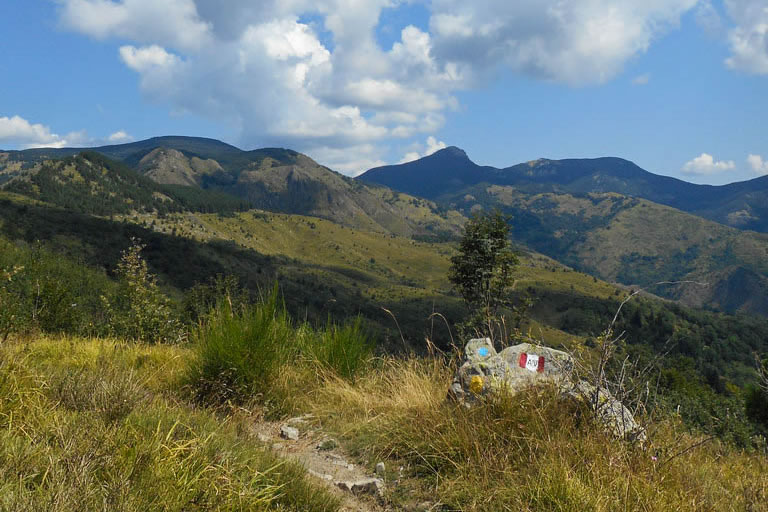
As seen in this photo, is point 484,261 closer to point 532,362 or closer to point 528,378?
point 532,362

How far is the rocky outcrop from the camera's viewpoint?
360 cm

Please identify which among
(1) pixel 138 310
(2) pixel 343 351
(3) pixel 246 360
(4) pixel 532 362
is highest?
(4) pixel 532 362

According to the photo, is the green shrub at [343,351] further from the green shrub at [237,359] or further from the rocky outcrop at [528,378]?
the rocky outcrop at [528,378]

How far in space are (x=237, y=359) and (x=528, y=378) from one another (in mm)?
2939

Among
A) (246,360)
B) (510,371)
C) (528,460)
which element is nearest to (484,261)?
(510,371)

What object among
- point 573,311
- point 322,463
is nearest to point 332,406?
point 322,463

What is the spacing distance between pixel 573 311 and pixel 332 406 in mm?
183400

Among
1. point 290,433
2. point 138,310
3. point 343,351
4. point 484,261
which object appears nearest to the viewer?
point 290,433

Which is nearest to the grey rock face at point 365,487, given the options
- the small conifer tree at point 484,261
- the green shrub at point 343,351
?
the green shrub at point 343,351

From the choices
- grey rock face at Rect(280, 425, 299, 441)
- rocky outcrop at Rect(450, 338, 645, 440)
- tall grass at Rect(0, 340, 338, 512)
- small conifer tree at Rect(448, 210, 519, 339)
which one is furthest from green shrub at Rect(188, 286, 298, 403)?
small conifer tree at Rect(448, 210, 519, 339)

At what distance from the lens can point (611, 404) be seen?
11.7 ft

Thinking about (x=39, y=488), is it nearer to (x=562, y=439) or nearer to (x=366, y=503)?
(x=366, y=503)

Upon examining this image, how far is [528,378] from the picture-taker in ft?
13.5

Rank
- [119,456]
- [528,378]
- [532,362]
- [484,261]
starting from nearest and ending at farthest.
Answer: [119,456], [528,378], [532,362], [484,261]
